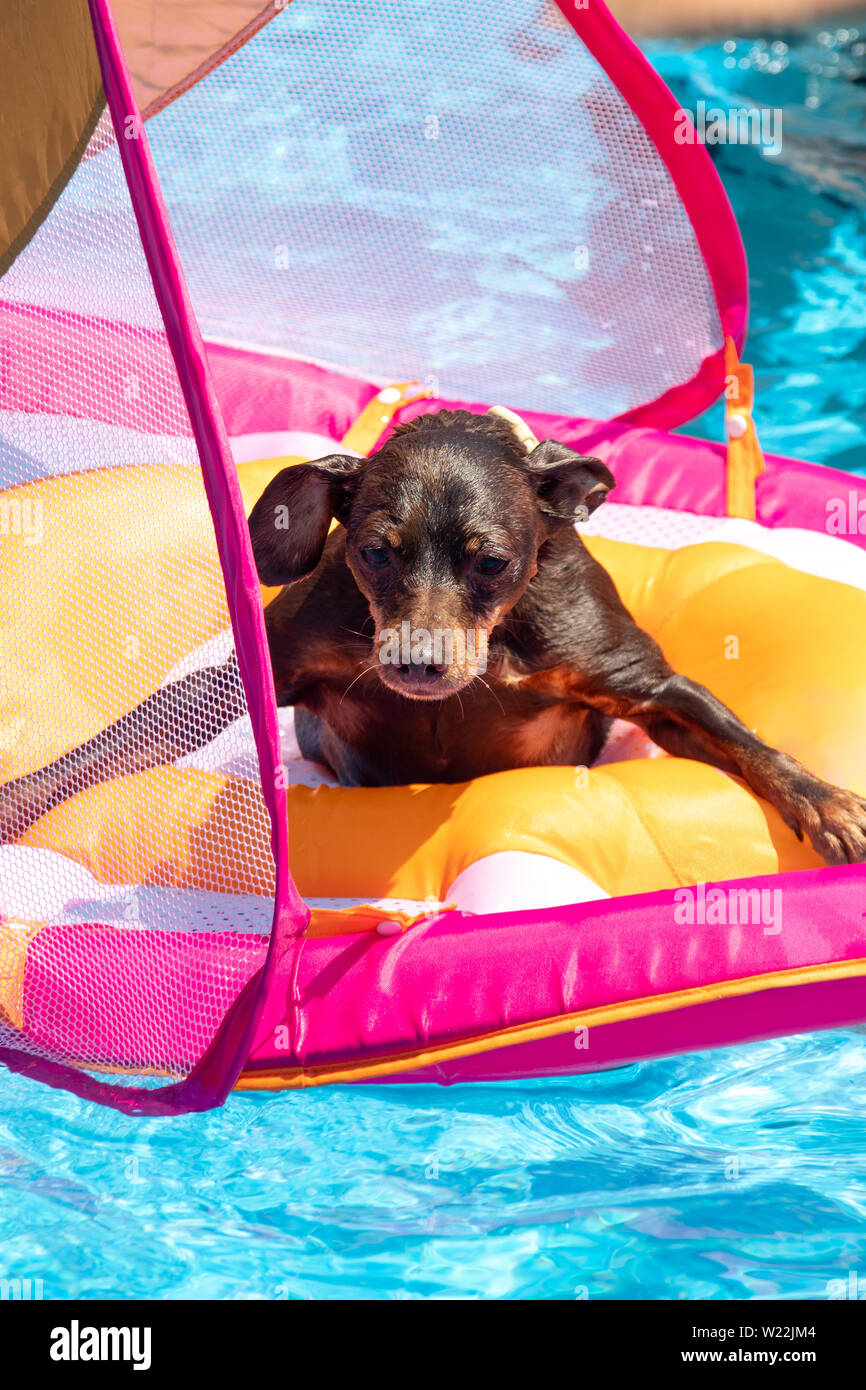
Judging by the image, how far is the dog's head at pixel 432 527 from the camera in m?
3.02

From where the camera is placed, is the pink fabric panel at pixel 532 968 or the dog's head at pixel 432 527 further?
the dog's head at pixel 432 527

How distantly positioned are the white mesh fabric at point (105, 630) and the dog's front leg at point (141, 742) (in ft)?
0.07

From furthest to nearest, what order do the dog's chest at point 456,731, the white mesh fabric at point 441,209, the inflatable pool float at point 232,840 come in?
the white mesh fabric at point 441,209
the dog's chest at point 456,731
the inflatable pool float at point 232,840

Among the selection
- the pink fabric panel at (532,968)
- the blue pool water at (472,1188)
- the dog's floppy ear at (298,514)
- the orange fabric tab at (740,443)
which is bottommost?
the blue pool water at (472,1188)

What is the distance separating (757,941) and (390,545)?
1090 mm

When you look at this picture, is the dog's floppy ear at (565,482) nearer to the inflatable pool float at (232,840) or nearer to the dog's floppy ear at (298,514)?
the dog's floppy ear at (298,514)

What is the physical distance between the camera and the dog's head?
302cm

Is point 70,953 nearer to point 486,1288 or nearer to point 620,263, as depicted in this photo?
point 486,1288

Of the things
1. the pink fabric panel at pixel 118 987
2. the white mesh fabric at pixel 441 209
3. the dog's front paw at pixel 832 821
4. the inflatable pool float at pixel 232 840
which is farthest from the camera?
the white mesh fabric at pixel 441 209

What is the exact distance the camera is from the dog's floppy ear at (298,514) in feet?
10.4

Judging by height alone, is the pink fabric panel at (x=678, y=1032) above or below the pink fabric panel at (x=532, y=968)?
below

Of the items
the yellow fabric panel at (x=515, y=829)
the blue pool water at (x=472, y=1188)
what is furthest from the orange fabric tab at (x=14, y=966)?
the blue pool water at (x=472, y=1188)

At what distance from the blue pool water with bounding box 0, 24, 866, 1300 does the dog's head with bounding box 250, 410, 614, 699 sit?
0.95 meters

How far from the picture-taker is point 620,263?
478cm
